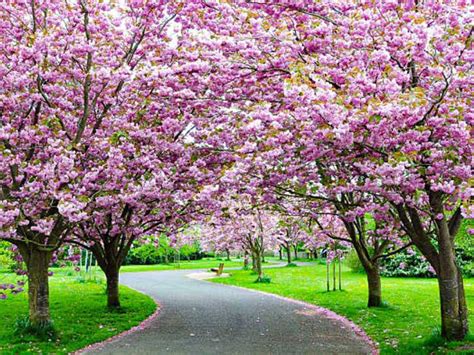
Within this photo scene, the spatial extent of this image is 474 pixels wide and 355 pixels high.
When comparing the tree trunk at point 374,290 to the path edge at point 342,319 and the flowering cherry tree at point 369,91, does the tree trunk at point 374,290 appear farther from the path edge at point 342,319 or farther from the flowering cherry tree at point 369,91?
the flowering cherry tree at point 369,91

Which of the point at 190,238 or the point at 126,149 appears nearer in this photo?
the point at 126,149

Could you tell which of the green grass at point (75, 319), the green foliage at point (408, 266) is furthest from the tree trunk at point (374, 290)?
the green foliage at point (408, 266)

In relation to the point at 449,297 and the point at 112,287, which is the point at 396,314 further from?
the point at 112,287

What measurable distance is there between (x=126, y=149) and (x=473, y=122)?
5900 millimetres

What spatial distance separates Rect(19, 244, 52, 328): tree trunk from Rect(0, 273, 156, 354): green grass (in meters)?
0.46

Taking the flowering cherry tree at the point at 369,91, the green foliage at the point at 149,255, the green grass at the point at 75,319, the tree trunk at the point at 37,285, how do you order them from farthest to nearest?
the green foliage at the point at 149,255 < the tree trunk at the point at 37,285 < the green grass at the point at 75,319 < the flowering cherry tree at the point at 369,91

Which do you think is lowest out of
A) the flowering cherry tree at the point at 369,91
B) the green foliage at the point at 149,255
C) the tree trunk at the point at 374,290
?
the green foliage at the point at 149,255

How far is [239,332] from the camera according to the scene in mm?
10266

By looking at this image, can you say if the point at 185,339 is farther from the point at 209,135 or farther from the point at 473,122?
the point at 473,122

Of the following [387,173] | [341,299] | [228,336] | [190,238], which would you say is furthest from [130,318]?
[190,238]

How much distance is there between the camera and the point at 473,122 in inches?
239

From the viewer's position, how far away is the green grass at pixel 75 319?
870 cm

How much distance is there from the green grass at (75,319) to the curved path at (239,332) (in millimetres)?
618

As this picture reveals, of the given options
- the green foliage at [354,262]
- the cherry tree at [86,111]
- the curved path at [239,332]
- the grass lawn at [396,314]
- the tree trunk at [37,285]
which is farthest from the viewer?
the green foliage at [354,262]
